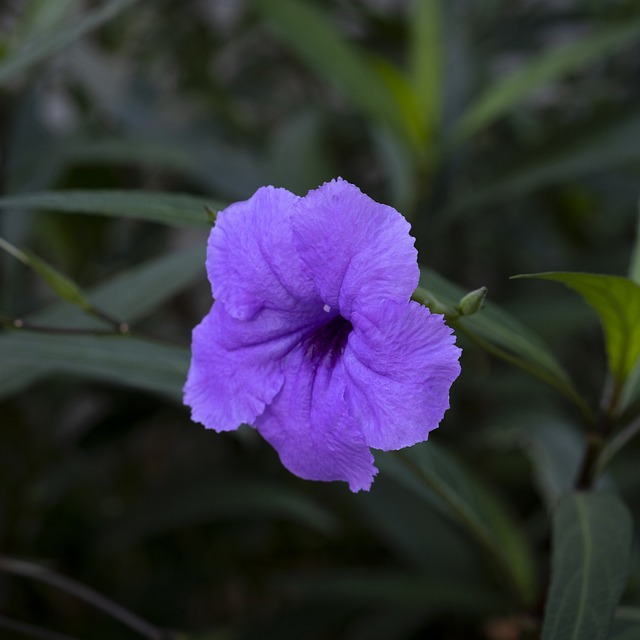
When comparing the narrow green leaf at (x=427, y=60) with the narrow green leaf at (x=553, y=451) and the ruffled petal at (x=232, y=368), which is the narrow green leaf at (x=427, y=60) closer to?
the narrow green leaf at (x=553, y=451)

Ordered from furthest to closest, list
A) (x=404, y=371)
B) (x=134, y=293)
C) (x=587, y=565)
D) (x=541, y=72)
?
1. (x=541, y=72)
2. (x=134, y=293)
3. (x=587, y=565)
4. (x=404, y=371)

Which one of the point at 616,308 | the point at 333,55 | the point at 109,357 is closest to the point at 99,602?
the point at 109,357

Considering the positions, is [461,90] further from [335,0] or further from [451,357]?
[451,357]

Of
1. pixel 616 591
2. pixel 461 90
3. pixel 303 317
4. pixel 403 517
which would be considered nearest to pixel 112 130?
pixel 461 90

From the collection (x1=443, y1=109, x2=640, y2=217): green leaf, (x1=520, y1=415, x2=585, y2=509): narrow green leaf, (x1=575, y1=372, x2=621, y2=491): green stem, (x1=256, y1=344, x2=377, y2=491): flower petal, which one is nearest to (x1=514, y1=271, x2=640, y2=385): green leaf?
(x1=575, y1=372, x2=621, y2=491): green stem

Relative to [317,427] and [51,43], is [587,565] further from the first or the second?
[51,43]

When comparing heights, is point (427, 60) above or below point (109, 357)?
above

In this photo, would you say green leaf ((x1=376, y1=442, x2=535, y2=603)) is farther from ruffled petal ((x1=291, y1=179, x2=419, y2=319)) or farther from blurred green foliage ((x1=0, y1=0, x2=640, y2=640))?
ruffled petal ((x1=291, y1=179, x2=419, y2=319))
